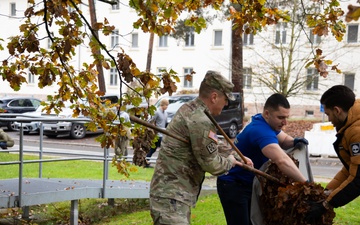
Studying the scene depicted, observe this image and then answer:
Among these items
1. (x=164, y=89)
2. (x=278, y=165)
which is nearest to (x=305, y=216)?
(x=278, y=165)

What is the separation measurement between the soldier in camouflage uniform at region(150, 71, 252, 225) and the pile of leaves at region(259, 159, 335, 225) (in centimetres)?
79

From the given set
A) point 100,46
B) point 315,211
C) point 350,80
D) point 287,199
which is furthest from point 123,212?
point 350,80

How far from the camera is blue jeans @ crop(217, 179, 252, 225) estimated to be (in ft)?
16.9

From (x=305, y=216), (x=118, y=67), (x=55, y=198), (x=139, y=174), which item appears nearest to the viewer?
(x=305, y=216)

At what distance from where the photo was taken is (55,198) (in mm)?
8242

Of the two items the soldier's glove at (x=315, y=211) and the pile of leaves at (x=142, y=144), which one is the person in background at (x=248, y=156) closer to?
the soldier's glove at (x=315, y=211)

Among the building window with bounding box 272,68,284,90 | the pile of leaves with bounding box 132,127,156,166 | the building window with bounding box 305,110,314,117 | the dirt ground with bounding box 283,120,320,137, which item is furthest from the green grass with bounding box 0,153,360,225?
the building window with bounding box 305,110,314,117

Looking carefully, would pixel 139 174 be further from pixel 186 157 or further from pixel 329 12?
pixel 186 157

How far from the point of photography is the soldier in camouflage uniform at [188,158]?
13.7 ft

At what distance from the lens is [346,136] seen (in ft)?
14.2

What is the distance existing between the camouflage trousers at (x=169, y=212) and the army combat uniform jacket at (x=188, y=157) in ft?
0.13

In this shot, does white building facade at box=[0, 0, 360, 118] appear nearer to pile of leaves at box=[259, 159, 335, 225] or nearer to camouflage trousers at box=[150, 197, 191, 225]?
pile of leaves at box=[259, 159, 335, 225]

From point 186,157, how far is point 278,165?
1.01 metres

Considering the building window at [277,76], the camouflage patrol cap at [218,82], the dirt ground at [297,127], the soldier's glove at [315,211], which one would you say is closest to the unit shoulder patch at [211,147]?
the camouflage patrol cap at [218,82]
